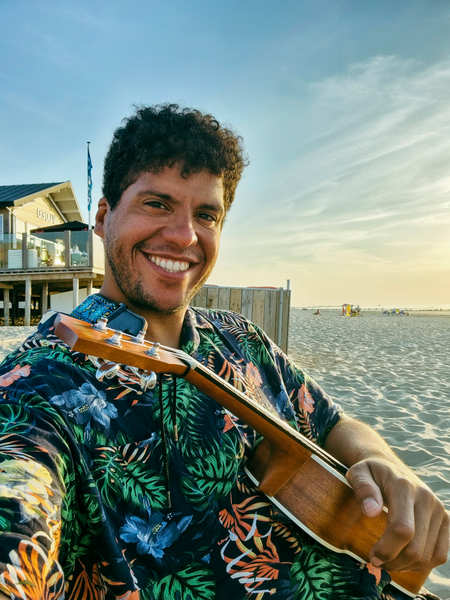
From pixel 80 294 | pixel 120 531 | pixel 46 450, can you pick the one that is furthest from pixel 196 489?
pixel 80 294

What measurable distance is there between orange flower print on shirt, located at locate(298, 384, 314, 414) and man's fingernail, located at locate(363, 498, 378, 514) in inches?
22.0

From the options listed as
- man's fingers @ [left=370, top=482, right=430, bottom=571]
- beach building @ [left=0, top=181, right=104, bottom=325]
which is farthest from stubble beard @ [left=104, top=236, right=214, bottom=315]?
beach building @ [left=0, top=181, right=104, bottom=325]

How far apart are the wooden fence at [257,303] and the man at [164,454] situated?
627 centimetres

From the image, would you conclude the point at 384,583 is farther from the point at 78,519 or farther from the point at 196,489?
the point at 78,519

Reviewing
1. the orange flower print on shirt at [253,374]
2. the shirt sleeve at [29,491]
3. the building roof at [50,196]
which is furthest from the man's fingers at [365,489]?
the building roof at [50,196]

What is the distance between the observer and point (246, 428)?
1387 millimetres

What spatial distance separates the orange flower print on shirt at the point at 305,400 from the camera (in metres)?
1.72

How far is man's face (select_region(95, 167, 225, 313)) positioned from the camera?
1.47 m

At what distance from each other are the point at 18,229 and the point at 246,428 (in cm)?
2045

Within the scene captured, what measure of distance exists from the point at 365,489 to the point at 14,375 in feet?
3.59

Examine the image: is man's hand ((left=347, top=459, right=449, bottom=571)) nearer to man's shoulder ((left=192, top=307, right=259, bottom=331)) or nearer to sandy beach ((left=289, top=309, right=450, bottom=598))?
man's shoulder ((left=192, top=307, right=259, bottom=331))

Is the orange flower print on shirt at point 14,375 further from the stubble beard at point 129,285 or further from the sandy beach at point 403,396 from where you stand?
the sandy beach at point 403,396

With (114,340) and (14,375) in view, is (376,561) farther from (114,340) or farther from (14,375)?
(14,375)

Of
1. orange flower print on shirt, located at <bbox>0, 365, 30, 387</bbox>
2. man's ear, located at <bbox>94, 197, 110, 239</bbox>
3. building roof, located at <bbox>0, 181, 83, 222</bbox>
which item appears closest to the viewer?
orange flower print on shirt, located at <bbox>0, 365, 30, 387</bbox>
